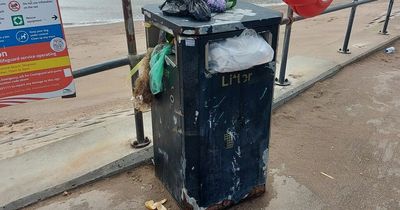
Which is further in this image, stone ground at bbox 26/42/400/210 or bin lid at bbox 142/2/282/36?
stone ground at bbox 26/42/400/210

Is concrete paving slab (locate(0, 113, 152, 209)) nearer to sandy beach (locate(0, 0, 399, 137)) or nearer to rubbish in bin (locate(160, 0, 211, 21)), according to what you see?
rubbish in bin (locate(160, 0, 211, 21))

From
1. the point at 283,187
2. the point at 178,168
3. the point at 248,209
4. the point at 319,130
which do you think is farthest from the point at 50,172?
the point at 319,130

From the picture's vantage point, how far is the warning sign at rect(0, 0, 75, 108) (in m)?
2.36

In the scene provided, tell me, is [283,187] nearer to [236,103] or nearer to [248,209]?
[248,209]

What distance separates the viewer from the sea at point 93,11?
43.6ft

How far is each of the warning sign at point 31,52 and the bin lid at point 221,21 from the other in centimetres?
64

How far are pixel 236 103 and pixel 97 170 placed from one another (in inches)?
50.3

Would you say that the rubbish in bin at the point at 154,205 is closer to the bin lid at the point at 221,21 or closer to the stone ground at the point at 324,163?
the stone ground at the point at 324,163

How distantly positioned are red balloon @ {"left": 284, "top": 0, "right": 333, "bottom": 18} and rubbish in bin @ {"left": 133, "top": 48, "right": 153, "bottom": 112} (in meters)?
1.35

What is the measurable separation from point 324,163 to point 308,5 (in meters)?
1.38

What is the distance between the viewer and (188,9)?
7.32 ft

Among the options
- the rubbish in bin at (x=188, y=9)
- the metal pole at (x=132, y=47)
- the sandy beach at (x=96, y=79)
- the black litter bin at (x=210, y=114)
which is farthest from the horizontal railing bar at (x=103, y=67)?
the sandy beach at (x=96, y=79)

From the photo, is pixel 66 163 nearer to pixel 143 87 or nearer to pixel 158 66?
pixel 143 87

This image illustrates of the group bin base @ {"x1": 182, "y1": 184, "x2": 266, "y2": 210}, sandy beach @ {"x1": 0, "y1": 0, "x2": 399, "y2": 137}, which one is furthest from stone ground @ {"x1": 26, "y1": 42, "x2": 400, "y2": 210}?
sandy beach @ {"x1": 0, "y1": 0, "x2": 399, "y2": 137}
